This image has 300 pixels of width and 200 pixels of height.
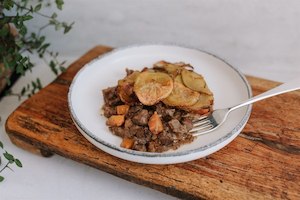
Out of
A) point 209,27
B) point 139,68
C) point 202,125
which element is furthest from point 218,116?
point 209,27

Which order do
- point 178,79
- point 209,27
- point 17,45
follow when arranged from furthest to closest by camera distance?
point 209,27
point 17,45
point 178,79

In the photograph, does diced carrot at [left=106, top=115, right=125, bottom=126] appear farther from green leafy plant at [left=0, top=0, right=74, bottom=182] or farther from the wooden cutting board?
green leafy plant at [left=0, top=0, right=74, bottom=182]

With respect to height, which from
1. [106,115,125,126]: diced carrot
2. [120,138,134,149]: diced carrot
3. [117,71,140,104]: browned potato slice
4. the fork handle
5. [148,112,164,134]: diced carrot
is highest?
the fork handle

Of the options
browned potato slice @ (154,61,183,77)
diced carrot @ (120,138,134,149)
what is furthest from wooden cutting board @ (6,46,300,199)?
browned potato slice @ (154,61,183,77)

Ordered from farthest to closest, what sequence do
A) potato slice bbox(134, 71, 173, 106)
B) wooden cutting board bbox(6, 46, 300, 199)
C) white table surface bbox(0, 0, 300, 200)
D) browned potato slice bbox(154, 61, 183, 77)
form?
white table surface bbox(0, 0, 300, 200)
browned potato slice bbox(154, 61, 183, 77)
potato slice bbox(134, 71, 173, 106)
wooden cutting board bbox(6, 46, 300, 199)

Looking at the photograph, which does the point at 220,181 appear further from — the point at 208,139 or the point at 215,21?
the point at 215,21

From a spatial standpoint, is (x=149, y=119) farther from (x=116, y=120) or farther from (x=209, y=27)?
(x=209, y=27)
